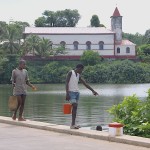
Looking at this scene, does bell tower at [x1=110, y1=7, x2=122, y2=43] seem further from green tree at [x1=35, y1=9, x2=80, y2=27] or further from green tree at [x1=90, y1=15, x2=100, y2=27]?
green tree at [x1=35, y1=9, x2=80, y2=27]

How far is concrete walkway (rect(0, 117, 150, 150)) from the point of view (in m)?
8.94

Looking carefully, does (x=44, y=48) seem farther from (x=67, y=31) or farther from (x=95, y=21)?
(x=95, y=21)

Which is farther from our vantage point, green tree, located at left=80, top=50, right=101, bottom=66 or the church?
the church

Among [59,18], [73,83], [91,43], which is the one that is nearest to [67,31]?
[91,43]

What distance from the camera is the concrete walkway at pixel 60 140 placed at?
894 centimetres

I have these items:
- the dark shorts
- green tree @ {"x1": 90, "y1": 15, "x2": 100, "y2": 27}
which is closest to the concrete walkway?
the dark shorts

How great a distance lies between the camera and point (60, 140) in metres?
9.83

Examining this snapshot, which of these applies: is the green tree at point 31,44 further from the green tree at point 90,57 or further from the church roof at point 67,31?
the green tree at point 90,57

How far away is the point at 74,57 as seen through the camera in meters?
86.5

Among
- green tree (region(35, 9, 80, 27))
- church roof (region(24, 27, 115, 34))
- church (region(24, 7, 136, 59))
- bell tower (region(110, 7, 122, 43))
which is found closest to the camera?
church (region(24, 7, 136, 59))

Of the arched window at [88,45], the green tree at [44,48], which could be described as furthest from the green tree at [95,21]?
the green tree at [44,48]

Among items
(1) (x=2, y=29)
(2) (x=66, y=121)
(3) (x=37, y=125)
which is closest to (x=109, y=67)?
(1) (x=2, y=29)

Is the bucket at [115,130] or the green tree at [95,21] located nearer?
the bucket at [115,130]

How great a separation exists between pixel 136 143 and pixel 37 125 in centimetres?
348
